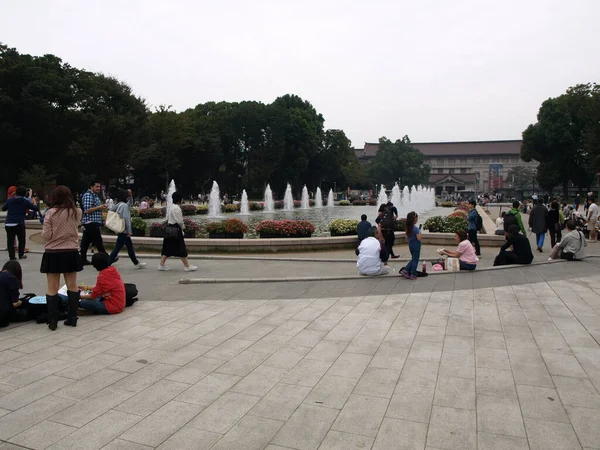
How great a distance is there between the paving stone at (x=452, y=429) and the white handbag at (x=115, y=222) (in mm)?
8142

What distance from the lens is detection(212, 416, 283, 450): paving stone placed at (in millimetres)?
3299

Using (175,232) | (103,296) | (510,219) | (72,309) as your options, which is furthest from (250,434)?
(510,219)

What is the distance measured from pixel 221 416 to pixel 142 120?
48553 mm

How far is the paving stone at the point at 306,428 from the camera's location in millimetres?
3338

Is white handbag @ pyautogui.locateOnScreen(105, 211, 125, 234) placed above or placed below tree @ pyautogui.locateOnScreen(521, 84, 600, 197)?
below

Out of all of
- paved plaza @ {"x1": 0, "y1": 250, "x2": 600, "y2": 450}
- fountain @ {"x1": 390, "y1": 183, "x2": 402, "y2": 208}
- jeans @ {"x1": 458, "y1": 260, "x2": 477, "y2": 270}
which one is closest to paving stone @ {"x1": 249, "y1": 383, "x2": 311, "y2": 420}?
paved plaza @ {"x1": 0, "y1": 250, "x2": 600, "y2": 450}

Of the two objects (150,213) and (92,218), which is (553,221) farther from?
(150,213)

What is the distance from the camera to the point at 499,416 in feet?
12.2

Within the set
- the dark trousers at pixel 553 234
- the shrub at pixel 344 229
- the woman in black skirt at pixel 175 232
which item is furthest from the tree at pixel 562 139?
the woman in black skirt at pixel 175 232

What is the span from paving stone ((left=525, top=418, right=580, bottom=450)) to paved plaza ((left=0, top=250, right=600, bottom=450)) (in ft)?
0.05

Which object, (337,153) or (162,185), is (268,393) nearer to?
(162,185)

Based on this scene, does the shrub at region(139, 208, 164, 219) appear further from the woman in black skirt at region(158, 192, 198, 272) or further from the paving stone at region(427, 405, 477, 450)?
the paving stone at region(427, 405, 477, 450)

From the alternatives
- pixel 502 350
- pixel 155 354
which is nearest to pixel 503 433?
pixel 502 350

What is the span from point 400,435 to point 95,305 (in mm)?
4865
